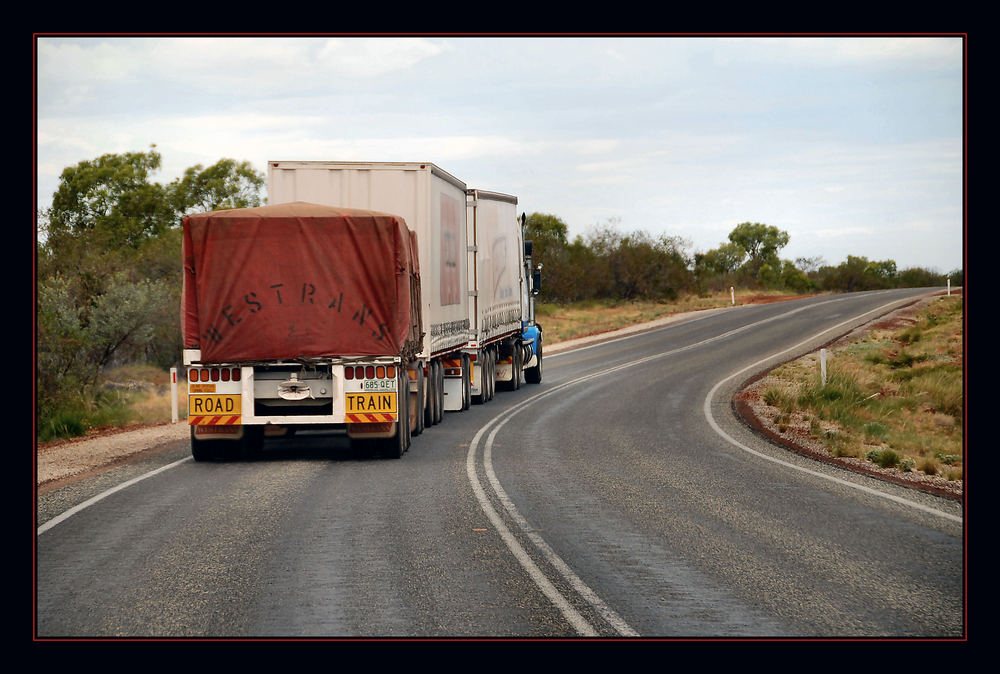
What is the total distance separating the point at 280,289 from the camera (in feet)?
47.7

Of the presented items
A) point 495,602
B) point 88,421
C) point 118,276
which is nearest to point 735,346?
point 118,276

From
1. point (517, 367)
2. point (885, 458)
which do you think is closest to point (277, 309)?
point (885, 458)

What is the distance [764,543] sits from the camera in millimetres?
A: 9203

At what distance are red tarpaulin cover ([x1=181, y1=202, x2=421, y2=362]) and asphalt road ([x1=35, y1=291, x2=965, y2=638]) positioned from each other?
69.4 inches

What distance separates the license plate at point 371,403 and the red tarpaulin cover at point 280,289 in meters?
0.60

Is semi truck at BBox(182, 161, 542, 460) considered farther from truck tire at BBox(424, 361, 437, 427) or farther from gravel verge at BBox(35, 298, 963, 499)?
truck tire at BBox(424, 361, 437, 427)

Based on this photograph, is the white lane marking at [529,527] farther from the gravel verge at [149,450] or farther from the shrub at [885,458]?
the shrub at [885,458]

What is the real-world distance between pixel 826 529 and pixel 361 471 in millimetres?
6450

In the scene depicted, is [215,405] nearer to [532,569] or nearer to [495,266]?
[532,569]

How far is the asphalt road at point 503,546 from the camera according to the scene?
671 cm

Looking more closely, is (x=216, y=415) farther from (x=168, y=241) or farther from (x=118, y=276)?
(x=168, y=241)

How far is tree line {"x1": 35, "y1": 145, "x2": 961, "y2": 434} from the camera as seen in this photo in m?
27.2

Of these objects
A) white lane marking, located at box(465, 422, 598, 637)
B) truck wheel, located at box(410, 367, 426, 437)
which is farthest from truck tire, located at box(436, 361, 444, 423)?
white lane marking, located at box(465, 422, 598, 637)

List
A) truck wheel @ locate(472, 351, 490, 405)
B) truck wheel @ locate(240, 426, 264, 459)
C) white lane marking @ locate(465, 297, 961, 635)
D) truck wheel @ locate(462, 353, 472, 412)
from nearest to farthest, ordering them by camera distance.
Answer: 1. white lane marking @ locate(465, 297, 961, 635)
2. truck wheel @ locate(240, 426, 264, 459)
3. truck wheel @ locate(462, 353, 472, 412)
4. truck wheel @ locate(472, 351, 490, 405)
